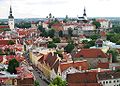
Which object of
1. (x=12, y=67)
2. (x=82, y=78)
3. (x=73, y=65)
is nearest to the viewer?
(x=82, y=78)

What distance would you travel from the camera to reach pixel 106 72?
3238 cm

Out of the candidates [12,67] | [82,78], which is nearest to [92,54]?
[12,67]

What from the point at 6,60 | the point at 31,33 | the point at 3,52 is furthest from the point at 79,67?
the point at 31,33

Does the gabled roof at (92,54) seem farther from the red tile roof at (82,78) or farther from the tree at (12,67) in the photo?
the red tile roof at (82,78)

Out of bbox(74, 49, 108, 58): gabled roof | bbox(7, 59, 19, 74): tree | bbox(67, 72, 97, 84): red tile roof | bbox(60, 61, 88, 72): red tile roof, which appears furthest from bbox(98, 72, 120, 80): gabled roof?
bbox(74, 49, 108, 58): gabled roof

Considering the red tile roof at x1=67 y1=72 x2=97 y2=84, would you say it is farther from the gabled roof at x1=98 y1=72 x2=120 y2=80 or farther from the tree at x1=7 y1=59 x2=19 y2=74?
the tree at x1=7 y1=59 x2=19 y2=74

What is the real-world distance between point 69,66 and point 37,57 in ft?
47.0

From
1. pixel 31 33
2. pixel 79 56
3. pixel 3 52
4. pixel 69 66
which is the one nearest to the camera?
pixel 69 66

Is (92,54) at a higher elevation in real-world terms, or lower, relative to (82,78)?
lower

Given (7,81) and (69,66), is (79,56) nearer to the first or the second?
(69,66)

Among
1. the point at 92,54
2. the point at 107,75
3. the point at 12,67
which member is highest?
the point at 107,75

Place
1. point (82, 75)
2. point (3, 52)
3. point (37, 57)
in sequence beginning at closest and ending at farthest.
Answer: point (82, 75)
point (37, 57)
point (3, 52)

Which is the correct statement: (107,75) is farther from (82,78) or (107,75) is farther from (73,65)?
(73,65)

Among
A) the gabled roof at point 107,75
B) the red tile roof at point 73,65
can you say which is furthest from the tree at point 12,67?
the gabled roof at point 107,75
